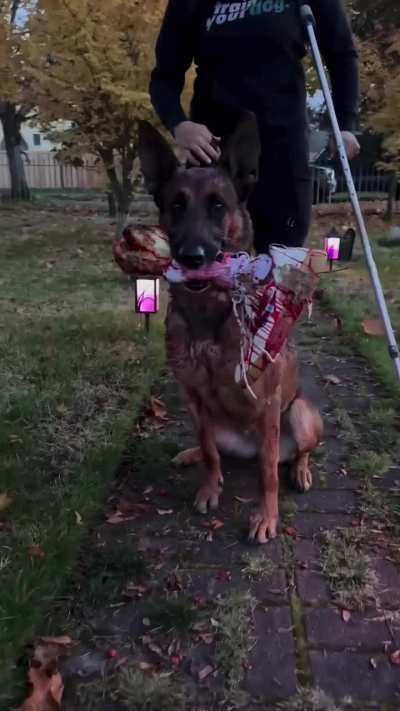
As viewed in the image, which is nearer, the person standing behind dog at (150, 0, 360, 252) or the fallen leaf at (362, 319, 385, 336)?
the person standing behind dog at (150, 0, 360, 252)

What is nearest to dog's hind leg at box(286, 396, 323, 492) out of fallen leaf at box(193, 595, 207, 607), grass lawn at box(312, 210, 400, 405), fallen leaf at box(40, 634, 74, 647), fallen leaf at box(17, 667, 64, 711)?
fallen leaf at box(193, 595, 207, 607)

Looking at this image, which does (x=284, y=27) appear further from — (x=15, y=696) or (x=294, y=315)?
(x=15, y=696)

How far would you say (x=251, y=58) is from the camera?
2.75 meters

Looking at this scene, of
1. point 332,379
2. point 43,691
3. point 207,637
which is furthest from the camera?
→ point 332,379

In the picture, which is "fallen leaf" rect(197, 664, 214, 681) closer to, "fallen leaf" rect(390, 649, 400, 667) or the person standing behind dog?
"fallen leaf" rect(390, 649, 400, 667)

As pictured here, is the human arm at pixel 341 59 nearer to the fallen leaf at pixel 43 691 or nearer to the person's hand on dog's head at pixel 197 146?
the person's hand on dog's head at pixel 197 146

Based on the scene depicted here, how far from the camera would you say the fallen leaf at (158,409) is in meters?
3.94

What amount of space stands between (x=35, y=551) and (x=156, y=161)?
1.58 meters

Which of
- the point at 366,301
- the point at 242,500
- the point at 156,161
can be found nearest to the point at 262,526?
the point at 242,500

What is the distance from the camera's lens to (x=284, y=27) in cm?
271

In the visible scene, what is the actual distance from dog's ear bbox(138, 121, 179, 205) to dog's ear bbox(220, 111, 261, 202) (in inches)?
8.4

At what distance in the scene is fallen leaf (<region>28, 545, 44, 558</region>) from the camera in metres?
2.42

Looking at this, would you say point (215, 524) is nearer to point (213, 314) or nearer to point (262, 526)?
point (262, 526)

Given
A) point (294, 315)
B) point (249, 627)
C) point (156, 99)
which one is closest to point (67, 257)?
point (156, 99)
